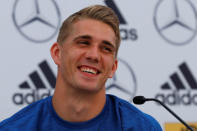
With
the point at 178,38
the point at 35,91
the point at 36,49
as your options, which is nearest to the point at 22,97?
the point at 35,91

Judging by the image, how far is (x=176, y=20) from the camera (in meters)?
1.92

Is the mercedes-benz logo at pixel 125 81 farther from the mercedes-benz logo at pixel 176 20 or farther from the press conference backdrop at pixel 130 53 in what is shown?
the mercedes-benz logo at pixel 176 20

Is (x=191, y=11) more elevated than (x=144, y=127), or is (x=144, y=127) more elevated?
(x=191, y=11)

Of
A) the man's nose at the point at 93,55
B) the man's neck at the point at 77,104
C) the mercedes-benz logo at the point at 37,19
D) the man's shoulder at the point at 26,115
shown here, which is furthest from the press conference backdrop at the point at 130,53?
the man's nose at the point at 93,55

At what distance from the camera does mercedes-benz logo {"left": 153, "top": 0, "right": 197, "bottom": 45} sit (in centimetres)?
189

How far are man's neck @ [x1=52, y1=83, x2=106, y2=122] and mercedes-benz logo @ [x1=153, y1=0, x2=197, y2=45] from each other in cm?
81

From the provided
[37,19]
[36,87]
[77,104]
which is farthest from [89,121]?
[37,19]

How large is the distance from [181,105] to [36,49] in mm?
717

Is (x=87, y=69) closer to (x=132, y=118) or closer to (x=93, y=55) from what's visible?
(x=93, y=55)

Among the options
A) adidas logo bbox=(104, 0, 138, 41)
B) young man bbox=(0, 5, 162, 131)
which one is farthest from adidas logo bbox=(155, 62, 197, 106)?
young man bbox=(0, 5, 162, 131)

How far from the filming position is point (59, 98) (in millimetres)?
1180

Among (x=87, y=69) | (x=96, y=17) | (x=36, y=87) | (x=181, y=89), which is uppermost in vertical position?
(x=96, y=17)

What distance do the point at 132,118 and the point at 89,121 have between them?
0.15m

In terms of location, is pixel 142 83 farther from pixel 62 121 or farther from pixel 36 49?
pixel 62 121
